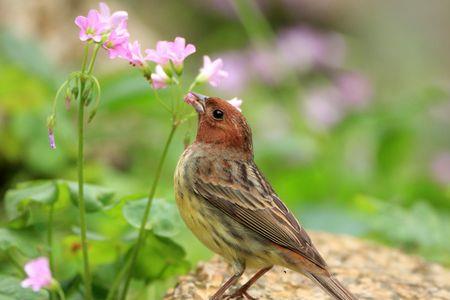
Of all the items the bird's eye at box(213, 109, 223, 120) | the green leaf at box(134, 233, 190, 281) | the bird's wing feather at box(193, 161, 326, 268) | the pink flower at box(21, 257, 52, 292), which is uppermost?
the bird's eye at box(213, 109, 223, 120)

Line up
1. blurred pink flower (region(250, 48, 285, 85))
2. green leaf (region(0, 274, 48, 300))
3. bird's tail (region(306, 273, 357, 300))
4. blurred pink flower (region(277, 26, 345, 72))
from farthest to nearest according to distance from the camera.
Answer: blurred pink flower (region(277, 26, 345, 72)) → blurred pink flower (region(250, 48, 285, 85)) → green leaf (region(0, 274, 48, 300)) → bird's tail (region(306, 273, 357, 300))

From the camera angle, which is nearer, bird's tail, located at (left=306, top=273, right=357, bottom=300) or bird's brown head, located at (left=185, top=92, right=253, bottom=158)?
bird's tail, located at (left=306, top=273, right=357, bottom=300)

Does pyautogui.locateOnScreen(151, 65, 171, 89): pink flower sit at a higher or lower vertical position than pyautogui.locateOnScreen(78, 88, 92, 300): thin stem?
higher

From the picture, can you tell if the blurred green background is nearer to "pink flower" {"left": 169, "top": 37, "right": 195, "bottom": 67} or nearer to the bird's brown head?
the bird's brown head

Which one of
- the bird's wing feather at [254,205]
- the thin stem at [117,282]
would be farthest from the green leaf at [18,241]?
the bird's wing feather at [254,205]

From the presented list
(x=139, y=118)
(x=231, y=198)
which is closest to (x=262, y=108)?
(x=139, y=118)

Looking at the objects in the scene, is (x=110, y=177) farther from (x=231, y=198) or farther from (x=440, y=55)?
(x=440, y=55)

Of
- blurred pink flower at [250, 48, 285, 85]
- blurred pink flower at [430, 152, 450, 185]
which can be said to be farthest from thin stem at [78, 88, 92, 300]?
blurred pink flower at [430, 152, 450, 185]

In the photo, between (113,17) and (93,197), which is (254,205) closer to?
(93,197)
